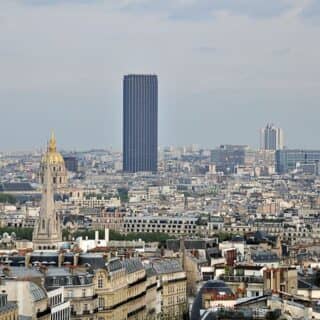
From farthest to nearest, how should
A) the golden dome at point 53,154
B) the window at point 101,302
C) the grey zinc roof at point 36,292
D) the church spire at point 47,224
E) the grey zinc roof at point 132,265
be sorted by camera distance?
the golden dome at point 53,154
the church spire at point 47,224
the grey zinc roof at point 132,265
the window at point 101,302
the grey zinc roof at point 36,292

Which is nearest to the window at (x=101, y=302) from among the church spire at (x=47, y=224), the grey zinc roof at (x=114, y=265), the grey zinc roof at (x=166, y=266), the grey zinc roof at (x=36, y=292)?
the grey zinc roof at (x=114, y=265)

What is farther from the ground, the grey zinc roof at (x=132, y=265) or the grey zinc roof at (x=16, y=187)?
the grey zinc roof at (x=16, y=187)

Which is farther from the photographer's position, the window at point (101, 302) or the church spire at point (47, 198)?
the church spire at point (47, 198)

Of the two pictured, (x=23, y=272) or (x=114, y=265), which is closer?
(x=23, y=272)

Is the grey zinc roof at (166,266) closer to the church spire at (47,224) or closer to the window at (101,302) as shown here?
the window at (101,302)

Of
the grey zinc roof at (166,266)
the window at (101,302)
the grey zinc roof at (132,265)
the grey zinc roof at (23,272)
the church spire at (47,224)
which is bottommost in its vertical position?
the window at (101,302)

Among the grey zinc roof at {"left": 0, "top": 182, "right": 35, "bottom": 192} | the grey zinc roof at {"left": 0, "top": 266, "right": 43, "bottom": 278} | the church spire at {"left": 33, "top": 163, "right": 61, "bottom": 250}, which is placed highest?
the grey zinc roof at {"left": 0, "top": 182, "right": 35, "bottom": 192}

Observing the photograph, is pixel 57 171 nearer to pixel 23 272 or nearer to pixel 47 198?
pixel 47 198

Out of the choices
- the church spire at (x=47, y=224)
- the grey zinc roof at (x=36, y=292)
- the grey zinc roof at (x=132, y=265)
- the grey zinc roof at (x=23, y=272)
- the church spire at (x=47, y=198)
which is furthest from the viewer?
the church spire at (x=47, y=198)

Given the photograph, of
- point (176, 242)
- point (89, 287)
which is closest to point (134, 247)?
point (176, 242)

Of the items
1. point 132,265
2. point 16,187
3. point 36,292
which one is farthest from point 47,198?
point 16,187

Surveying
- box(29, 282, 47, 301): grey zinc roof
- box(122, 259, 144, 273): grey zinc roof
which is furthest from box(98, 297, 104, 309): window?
box(29, 282, 47, 301): grey zinc roof

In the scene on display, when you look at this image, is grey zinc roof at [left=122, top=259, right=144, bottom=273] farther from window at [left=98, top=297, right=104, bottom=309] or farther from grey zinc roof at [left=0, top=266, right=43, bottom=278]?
grey zinc roof at [left=0, top=266, right=43, bottom=278]
